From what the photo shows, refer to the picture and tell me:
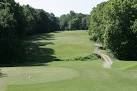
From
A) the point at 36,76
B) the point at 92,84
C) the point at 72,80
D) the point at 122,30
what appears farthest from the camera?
the point at 122,30

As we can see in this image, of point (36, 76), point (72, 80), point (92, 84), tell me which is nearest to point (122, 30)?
point (36, 76)

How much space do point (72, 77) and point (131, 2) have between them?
3796 cm

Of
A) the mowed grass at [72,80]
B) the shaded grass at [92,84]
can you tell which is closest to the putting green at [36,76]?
the mowed grass at [72,80]

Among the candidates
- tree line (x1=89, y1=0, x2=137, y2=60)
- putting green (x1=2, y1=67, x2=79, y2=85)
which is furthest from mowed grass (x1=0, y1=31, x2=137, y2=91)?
tree line (x1=89, y1=0, x2=137, y2=60)

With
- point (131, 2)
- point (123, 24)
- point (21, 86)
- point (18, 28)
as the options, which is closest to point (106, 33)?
point (123, 24)

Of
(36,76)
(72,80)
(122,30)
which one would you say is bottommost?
(36,76)

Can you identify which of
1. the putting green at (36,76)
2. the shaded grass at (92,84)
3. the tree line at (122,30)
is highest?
the tree line at (122,30)

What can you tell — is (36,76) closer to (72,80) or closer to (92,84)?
(72,80)

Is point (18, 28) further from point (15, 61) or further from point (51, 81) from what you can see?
point (51, 81)

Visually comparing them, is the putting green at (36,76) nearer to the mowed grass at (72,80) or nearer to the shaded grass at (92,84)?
the mowed grass at (72,80)

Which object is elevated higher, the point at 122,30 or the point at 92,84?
the point at 122,30

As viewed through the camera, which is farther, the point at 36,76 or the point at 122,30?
the point at 122,30

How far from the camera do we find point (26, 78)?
52.4 m

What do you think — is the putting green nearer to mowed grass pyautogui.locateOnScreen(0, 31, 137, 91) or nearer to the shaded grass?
mowed grass pyautogui.locateOnScreen(0, 31, 137, 91)
